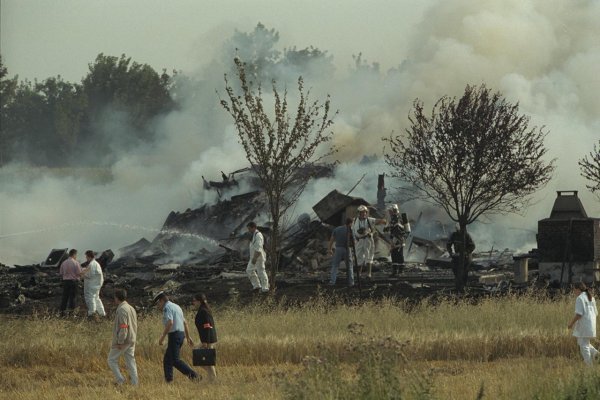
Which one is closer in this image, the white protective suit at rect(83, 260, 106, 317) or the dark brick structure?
the white protective suit at rect(83, 260, 106, 317)

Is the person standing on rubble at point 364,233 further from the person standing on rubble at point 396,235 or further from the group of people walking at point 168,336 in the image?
the group of people walking at point 168,336

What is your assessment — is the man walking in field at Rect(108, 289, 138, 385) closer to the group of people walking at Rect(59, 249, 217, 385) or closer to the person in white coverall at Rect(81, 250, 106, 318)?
the group of people walking at Rect(59, 249, 217, 385)

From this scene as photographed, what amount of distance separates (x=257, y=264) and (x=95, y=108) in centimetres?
7285

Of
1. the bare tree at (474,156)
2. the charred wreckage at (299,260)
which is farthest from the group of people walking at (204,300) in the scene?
the bare tree at (474,156)

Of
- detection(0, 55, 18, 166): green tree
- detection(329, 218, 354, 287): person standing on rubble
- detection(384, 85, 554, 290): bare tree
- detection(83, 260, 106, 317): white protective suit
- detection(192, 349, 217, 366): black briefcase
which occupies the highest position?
detection(0, 55, 18, 166): green tree

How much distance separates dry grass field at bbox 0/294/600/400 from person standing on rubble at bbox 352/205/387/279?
2.33 m

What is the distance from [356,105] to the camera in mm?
67625

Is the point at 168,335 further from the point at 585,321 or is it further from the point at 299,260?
the point at 299,260

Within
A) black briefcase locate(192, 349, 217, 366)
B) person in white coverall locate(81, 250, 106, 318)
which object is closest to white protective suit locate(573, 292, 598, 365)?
black briefcase locate(192, 349, 217, 366)

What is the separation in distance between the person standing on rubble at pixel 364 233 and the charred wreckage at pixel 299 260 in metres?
0.69

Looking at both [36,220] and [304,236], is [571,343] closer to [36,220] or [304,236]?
[304,236]

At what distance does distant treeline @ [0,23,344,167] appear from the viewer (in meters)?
97.0

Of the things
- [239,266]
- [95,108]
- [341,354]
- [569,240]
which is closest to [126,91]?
[95,108]

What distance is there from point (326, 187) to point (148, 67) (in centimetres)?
5549
